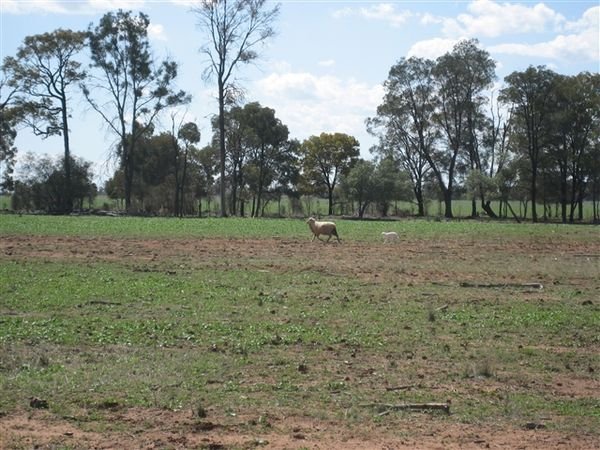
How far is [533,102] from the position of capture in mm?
73125

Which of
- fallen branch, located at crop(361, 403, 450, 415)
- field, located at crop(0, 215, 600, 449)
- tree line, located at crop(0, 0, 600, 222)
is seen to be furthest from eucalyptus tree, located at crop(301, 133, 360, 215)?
fallen branch, located at crop(361, 403, 450, 415)

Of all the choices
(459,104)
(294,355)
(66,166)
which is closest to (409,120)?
(459,104)

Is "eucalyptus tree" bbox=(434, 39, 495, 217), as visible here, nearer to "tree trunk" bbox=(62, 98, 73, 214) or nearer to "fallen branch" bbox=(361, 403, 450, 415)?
"tree trunk" bbox=(62, 98, 73, 214)

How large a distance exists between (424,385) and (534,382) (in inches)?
62.0

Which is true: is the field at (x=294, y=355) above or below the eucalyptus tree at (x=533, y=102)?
below

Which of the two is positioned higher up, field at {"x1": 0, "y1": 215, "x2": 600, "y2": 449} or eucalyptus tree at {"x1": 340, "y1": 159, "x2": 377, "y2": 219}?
eucalyptus tree at {"x1": 340, "y1": 159, "x2": 377, "y2": 219}

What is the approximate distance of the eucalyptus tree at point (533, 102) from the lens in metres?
72.2

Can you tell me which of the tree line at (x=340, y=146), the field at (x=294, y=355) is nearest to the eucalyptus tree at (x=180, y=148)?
the tree line at (x=340, y=146)

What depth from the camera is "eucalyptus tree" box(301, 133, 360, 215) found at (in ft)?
281

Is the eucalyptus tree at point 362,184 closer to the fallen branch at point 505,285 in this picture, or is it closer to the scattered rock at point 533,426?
the fallen branch at point 505,285

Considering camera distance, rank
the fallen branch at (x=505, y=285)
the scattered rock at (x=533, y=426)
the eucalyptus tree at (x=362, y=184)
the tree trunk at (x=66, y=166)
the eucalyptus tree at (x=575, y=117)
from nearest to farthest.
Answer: the scattered rock at (x=533, y=426)
the fallen branch at (x=505, y=285)
the tree trunk at (x=66, y=166)
the eucalyptus tree at (x=362, y=184)
the eucalyptus tree at (x=575, y=117)

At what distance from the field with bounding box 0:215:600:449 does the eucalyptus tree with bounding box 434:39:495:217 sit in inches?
2233

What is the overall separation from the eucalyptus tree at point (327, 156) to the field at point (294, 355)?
209 ft

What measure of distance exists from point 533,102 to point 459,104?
7.64 m
